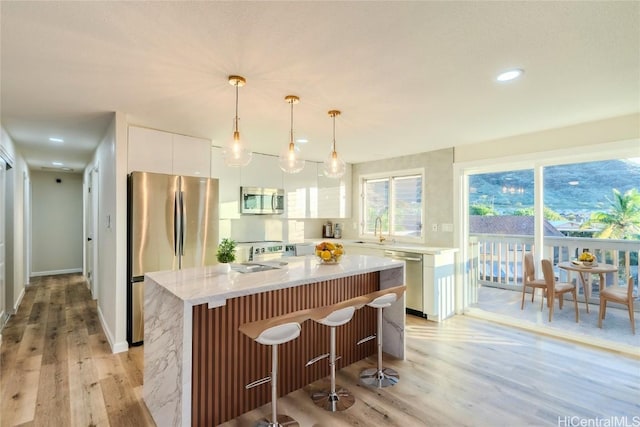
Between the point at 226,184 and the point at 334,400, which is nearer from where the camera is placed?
the point at 334,400

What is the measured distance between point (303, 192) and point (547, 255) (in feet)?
11.9

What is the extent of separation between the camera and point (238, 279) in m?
2.22

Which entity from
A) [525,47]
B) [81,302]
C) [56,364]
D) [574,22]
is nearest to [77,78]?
[56,364]

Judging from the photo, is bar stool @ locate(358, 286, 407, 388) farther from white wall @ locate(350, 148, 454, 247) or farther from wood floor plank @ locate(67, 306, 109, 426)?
white wall @ locate(350, 148, 454, 247)

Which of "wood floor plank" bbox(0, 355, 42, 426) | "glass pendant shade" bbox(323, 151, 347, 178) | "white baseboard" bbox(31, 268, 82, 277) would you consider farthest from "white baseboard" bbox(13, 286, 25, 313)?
"glass pendant shade" bbox(323, 151, 347, 178)

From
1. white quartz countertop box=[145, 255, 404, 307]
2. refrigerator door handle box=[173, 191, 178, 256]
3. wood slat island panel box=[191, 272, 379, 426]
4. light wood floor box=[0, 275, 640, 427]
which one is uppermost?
refrigerator door handle box=[173, 191, 178, 256]

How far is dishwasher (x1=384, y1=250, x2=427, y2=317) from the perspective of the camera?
14.0ft

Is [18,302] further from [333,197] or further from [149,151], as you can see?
[333,197]

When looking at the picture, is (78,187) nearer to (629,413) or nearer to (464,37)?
(464,37)

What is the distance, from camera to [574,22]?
5.39 ft

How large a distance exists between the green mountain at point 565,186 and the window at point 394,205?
2.81 feet

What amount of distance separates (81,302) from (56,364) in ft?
8.08

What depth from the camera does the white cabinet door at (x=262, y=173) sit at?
4.63m

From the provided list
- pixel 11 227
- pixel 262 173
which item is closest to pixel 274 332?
pixel 262 173
